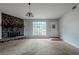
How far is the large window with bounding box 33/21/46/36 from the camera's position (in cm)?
1290

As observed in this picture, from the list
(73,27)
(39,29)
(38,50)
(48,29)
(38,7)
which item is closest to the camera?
(38,50)

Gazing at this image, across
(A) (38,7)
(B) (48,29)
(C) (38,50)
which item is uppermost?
(A) (38,7)

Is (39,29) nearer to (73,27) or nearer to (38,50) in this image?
(73,27)

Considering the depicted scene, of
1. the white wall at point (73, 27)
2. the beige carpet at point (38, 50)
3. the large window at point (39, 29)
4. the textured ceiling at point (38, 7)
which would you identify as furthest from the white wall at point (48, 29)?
the beige carpet at point (38, 50)

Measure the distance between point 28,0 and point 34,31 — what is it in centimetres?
A: 1059

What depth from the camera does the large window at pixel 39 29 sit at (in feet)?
42.3

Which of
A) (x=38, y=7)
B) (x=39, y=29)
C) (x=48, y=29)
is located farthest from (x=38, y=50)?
(x=39, y=29)

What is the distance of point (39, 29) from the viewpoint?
13.1m

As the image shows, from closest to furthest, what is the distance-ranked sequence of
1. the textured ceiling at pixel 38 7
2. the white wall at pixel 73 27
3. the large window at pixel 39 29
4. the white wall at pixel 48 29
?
the textured ceiling at pixel 38 7, the white wall at pixel 73 27, the white wall at pixel 48 29, the large window at pixel 39 29

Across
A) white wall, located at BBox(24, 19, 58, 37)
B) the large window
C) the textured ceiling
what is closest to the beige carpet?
the textured ceiling

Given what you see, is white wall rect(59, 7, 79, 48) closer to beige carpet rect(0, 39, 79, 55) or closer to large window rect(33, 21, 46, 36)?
beige carpet rect(0, 39, 79, 55)

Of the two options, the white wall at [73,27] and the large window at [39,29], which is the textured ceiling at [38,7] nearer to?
the white wall at [73,27]

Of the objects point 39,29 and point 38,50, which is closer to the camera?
point 38,50
